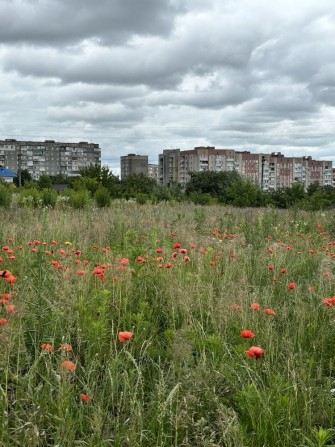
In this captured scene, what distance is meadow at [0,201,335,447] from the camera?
2.11 metres

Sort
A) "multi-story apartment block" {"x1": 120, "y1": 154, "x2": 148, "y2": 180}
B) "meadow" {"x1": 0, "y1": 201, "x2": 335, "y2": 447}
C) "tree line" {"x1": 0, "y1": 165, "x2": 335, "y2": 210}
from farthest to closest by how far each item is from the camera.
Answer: "multi-story apartment block" {"x1": 120, "y1": 154, "x2": 148, "y2": 180}, "tree line" {"x1": 0, "y1": 165, "x2": 335, "y2": 210}, "meadow" {"x1": 0, "y1": 201, "x2": 335, "y2": 447}

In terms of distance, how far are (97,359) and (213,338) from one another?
72cm

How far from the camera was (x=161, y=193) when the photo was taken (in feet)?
104

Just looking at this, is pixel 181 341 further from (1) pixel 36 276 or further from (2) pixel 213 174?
(2) pixel 213 174

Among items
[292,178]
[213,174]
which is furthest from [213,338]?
[292,178]

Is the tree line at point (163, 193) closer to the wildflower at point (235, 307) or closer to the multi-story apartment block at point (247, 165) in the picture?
the wildflower at point (235, 307)

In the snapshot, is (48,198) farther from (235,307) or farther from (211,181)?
(211,181)

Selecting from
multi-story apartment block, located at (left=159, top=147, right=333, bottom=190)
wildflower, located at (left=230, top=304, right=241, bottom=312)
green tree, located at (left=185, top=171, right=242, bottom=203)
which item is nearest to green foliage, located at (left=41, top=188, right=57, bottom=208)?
wildflower, located at (left=230, top=304, right=241, bottom=312)

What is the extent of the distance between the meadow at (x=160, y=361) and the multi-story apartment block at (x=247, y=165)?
114m

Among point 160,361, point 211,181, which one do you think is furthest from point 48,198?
point 211,181

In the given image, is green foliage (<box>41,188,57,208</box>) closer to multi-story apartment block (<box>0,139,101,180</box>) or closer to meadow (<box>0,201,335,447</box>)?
meadow (<box>0,201,335,447</box>)

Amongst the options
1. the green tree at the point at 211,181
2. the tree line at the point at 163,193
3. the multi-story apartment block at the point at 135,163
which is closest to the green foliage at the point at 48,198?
the tree line at the point at 163,193

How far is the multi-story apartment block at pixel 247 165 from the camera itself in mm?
128375

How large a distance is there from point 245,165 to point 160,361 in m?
137
